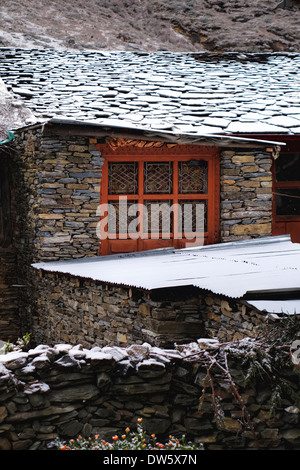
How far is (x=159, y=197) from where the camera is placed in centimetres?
989

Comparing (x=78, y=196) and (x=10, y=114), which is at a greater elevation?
(x=10, y=114)

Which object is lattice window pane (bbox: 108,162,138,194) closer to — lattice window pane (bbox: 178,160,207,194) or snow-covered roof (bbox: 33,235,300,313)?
lattice window pane (bbox: 178,160,207,194)

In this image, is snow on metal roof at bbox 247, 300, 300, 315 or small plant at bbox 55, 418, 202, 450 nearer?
small plant at bbox 55, 418, 202, 450

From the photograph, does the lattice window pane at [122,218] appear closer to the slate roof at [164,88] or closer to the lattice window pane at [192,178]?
the lattice window pane at [192,178]

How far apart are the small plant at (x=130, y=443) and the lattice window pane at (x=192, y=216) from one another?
18.8 ft

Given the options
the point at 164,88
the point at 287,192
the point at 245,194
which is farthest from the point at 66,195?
the point at 287,192

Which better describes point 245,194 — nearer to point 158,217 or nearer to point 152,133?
point 158,217

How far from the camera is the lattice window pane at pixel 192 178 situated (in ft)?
32.7

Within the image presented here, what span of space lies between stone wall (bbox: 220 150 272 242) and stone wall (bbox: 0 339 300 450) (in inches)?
212

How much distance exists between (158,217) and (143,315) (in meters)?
3.38

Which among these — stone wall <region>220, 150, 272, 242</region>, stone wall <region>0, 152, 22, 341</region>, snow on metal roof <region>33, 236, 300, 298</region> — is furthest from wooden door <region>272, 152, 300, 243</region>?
stone wall <region>0, 152, 22, 341</region>

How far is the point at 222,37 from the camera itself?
22.4 m

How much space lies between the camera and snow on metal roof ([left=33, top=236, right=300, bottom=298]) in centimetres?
580

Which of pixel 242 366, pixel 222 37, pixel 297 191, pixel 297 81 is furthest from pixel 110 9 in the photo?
pixel 242 366
